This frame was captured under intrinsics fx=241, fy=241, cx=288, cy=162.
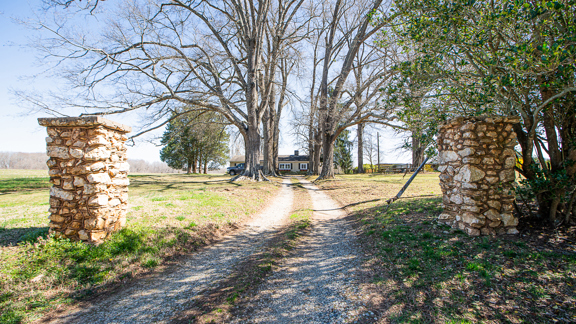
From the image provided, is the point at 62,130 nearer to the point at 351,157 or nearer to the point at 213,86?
the point at 213,86

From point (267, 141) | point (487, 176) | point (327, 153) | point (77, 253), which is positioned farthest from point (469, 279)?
point (267, 141)

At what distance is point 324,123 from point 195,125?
963cm

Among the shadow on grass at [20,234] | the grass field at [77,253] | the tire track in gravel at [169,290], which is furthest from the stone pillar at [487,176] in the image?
the shadow on grass at [20,234]

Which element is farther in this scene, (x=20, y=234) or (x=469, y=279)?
(x=20, y=234)

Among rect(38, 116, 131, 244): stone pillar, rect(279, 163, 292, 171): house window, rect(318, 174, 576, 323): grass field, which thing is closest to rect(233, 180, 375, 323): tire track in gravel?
rect(318, 174, 576, 323): grass field

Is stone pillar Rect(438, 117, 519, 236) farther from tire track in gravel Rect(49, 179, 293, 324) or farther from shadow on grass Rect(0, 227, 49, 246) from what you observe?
shadow on grass Rect(0, 227, 49, 246)

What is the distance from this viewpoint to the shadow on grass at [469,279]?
2.78m

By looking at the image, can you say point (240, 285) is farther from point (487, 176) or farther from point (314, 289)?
point (487, 176)

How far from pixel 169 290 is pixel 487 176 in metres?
5.97

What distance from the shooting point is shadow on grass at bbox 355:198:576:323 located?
109 inches

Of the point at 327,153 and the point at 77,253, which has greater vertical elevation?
the point at 327,153

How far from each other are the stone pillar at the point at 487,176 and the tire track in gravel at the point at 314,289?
234 centimetres

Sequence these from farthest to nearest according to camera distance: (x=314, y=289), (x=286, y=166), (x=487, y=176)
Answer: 1. (x=286, y=166)
2. (x=487, y=176)
3. (x=314, y=289)

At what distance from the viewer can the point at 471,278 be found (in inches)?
132
